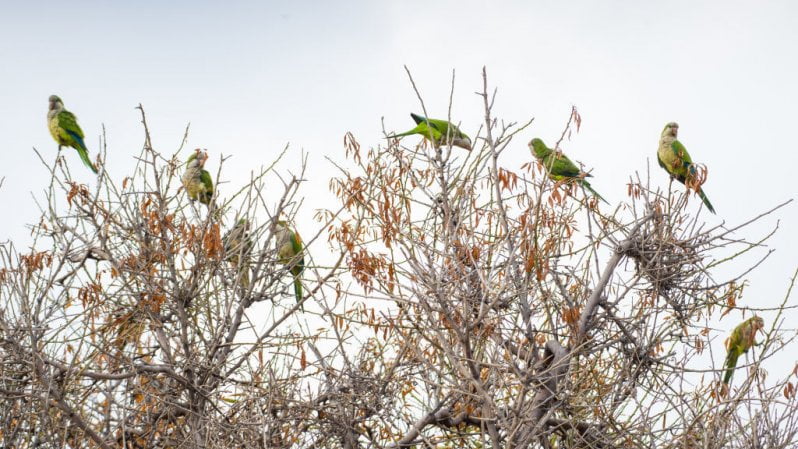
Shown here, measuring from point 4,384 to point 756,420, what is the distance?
17.0 feet

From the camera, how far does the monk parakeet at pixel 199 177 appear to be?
9.48 metres

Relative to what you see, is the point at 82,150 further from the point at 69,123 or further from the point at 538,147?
the point at 538,147

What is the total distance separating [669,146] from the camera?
999cm

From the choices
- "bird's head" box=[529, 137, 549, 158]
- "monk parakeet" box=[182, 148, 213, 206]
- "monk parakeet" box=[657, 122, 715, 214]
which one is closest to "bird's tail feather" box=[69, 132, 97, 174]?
"monk parakeet" box=[182, 148, 213, 206]

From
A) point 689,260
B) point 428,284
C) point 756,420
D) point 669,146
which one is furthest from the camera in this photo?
point 669,146

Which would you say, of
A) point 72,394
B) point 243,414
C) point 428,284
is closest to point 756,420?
point 428,284

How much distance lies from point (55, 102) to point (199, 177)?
2898mm

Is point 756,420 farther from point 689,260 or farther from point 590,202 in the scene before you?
point 590,202

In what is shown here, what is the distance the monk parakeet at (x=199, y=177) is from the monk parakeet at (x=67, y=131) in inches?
57.2

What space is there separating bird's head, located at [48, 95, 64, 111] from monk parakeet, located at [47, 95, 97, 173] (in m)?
0.20

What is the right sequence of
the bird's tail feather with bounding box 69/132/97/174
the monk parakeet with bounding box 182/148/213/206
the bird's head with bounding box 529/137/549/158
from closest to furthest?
the monk parakeet with bounding box 182/148/213/206
the bird's head with bounding box 529/137/549/158
the bird's tail feather with bounding box 69/132/97/174

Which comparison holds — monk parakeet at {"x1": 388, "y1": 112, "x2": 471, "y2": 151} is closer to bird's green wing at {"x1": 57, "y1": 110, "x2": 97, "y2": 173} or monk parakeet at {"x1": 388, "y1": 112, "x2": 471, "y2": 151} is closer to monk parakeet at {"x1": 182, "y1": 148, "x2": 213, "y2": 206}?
monk parakeet at {"x1": 182, "y1": 148, "x2": 213, "y2": 206}

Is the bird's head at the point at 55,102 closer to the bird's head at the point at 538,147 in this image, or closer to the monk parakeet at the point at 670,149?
the bird's head at the point at 538,147

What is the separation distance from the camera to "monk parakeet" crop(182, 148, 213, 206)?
9.48 meters
